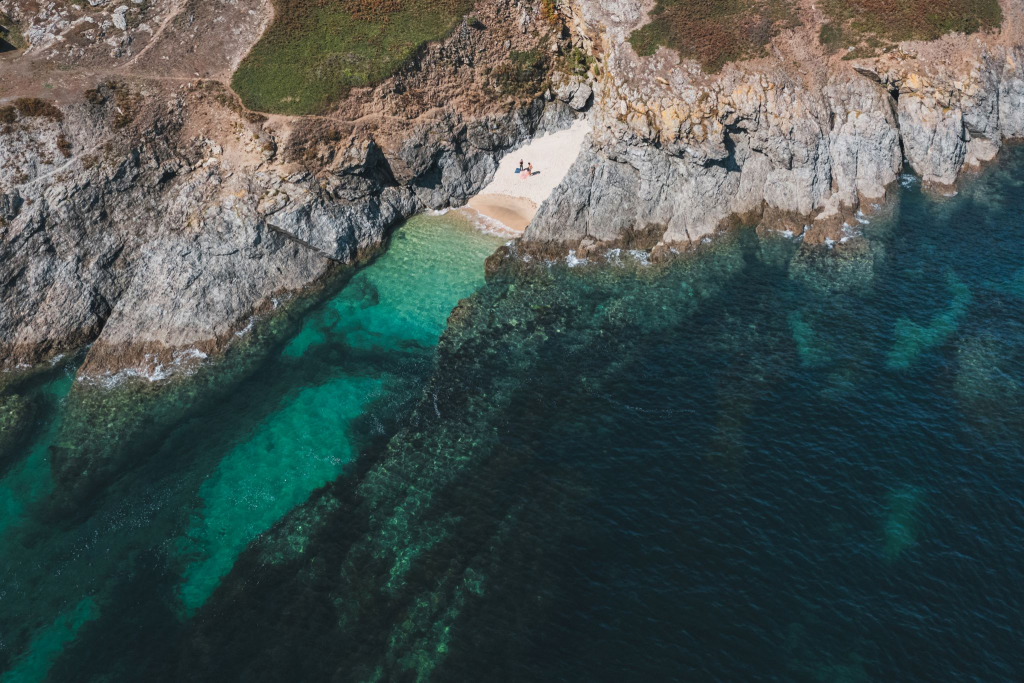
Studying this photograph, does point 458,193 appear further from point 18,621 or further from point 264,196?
point 18,621

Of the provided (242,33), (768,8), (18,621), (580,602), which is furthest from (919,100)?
(18,621)

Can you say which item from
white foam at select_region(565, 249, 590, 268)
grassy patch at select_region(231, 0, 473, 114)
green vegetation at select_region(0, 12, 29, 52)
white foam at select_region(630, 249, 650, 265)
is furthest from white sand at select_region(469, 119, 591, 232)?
green vegetation at select_region(0, 12, 29, 52)

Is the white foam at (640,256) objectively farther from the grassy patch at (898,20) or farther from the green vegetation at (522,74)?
the grassy patch at (898,20)

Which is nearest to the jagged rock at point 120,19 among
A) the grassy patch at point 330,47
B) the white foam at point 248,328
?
the grassy patch at point 330,47

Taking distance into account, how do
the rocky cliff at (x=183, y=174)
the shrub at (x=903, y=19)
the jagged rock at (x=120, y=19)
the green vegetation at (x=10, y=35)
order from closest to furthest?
the rocky cliff at (x=183, y=174), the green vegetation at (x=10, y=35), the jagged rock at (x=120, y=19), the shrub at (x=903, y=19)

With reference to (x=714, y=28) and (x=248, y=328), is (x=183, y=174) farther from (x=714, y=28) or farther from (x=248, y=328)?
(x=714, y=28)
